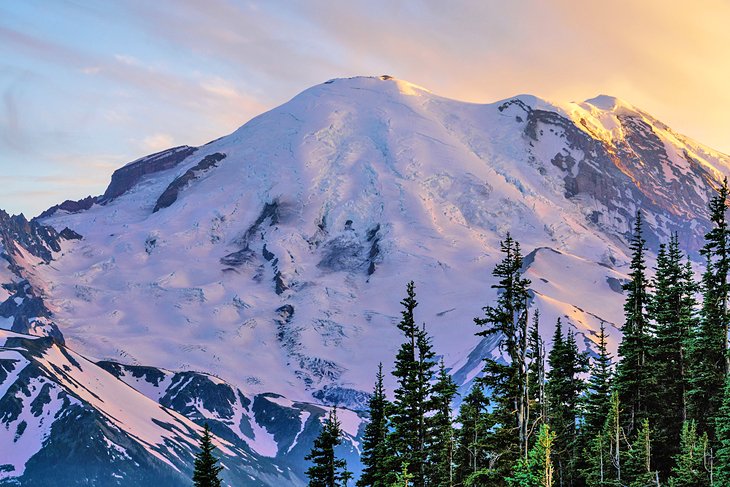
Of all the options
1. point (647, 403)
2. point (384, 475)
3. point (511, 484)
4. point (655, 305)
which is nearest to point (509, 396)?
point (511, 484)

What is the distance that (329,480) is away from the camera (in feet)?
258

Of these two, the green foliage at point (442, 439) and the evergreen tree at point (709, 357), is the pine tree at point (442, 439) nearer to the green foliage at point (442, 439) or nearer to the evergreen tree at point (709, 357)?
the green foliage at point (442, 439)

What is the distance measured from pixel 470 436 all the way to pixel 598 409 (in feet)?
40.3

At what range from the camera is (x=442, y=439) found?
77000mm

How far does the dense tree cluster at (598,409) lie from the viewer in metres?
60.1

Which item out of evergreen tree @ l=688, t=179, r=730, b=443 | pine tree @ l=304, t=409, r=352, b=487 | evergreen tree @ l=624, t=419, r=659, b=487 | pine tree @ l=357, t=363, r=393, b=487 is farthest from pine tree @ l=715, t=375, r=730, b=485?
pine tree @ l=304, t=409, r=352, b=487

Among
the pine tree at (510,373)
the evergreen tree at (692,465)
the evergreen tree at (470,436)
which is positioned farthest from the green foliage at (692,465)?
the evergreen tree at (470,436)

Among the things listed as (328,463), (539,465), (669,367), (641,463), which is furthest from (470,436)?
(539,465)

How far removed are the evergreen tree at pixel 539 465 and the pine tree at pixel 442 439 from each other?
12.8 m

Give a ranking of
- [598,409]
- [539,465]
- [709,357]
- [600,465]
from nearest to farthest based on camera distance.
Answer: [539,465]
[600,465]
[709,357]
[598,409]

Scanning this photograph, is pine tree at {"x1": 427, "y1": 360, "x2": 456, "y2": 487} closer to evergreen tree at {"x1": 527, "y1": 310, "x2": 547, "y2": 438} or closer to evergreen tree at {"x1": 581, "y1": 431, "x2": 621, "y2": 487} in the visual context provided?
evergreen tree at {"x1": 527, "y1": 310, "x2": 547, "y2": 438}

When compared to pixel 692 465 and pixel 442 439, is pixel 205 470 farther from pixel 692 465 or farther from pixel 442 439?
pixel 692 465

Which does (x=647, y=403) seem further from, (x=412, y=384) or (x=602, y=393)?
→ (x=412, y=384)

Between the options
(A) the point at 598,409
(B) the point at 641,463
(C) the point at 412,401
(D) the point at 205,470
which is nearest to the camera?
(C) the point at 412,401
